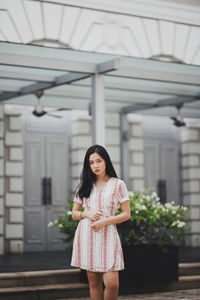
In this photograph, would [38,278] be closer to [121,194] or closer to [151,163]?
[121,194]

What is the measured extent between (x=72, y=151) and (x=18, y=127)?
4.43ft

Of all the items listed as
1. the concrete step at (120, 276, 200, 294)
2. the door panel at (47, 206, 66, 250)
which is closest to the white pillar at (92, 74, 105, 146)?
the concrete step at (120, 276, 200, 294)

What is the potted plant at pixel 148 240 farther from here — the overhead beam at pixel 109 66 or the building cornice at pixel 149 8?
the building cornice at pixel 149 8

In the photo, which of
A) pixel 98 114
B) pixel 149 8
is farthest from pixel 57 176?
pixel 98 114

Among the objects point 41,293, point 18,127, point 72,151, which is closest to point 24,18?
point 18,127

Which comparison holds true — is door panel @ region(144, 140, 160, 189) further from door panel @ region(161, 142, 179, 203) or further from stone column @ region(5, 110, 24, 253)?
stone column @ region(5, 110, 24, 253)

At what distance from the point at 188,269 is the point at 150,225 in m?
1.31

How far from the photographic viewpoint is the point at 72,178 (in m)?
14.0

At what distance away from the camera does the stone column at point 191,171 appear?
15.2m

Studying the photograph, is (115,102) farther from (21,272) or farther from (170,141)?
(21,272)

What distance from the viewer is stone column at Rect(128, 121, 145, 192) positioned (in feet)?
47.9

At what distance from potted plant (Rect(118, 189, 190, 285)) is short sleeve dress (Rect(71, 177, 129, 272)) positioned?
2970 mm

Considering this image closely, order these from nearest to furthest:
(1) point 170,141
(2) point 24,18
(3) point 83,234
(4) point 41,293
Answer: (3) point 83,234 < (4) point 41,293 < (2) point 24,18 < (1) point 170,141

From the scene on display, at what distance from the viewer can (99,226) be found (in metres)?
5.62
